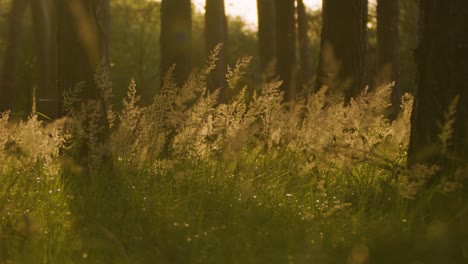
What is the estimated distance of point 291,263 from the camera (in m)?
4.37

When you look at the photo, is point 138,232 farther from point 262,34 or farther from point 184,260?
point 262,34

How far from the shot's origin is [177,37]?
12.8 metres

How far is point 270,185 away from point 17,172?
82.3 inches

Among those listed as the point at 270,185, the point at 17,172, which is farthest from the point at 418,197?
the point at 17,172

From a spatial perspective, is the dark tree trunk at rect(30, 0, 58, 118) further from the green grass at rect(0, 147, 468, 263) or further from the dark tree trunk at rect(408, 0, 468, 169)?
the dark tree trunk at rect(408, 0, 468, 169)

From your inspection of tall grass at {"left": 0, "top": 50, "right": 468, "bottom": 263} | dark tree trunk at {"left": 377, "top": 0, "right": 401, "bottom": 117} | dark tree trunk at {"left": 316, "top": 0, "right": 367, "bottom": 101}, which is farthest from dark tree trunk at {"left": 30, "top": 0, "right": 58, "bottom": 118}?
tall grass at {"left": 0, "top": 50, "right": 468, "bottom": 263}

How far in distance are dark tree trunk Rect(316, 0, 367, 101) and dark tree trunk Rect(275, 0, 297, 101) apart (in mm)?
5637

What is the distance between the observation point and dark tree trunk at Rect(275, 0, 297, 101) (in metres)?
16.5

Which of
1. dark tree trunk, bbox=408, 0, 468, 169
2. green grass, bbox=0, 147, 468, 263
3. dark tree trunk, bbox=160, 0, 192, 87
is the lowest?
green grass, bbox=0, 147, 468, 263

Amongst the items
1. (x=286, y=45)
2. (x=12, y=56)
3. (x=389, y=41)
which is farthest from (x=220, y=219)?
(x=12, y=56)

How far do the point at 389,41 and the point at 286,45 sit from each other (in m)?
2.76

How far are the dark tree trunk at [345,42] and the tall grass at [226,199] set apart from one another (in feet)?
8.83

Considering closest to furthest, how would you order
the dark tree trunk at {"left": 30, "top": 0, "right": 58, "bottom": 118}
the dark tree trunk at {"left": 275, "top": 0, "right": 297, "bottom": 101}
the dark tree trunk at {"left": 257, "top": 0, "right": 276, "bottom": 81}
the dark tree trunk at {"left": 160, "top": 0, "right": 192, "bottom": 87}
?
1. the dark tree trunk at {"left": 160, "top": 0, "right": 192, "bottom": 87}
2. the dark tree trunk at {"left": 275, "top": 0, "right": 297, "bottom": 101}
3. the dark tree trunk at {"left": 257, "top": 0, "right": 276, "bottom": 81}
4. the dark tree trunk at {"left": 30, "top": 0, "right": 58, "bottom": 118}

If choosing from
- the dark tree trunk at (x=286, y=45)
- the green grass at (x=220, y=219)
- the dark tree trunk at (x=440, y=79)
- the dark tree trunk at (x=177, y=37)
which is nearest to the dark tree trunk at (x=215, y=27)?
the dark tree trunk at (x=286, y=45)
